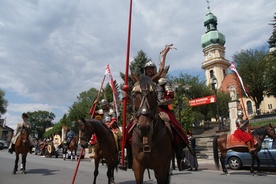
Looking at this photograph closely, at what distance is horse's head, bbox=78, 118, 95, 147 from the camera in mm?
7648

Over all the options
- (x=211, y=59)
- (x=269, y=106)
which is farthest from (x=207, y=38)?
(x=269, y=106)

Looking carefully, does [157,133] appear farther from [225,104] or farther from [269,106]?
[269,106]

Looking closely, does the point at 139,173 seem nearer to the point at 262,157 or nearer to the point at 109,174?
the point at 109,174

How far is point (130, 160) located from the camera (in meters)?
5.12

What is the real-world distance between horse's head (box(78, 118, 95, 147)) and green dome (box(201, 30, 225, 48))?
3331 inches

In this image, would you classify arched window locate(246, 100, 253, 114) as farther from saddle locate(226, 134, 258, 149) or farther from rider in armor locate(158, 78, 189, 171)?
rider in armor locate(158, 78, 189, 171)

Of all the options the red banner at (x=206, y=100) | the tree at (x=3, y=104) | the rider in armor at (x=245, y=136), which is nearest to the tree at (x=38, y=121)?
the tree at (x=3, y=104)

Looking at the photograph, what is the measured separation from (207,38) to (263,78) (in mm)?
50016

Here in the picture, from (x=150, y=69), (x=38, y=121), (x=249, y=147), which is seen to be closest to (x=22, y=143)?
(x=150, y=69)

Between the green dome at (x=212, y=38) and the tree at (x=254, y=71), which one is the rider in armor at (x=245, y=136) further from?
the green dome at (x=212, y=38)

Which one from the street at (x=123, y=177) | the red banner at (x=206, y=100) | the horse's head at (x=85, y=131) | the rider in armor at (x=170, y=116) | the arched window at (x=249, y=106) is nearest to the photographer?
the rider in armor at (x=170, y=116)

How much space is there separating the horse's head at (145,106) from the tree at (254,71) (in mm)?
41152

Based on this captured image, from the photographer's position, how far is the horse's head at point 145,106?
3.68 meters

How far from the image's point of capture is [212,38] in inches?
3356
